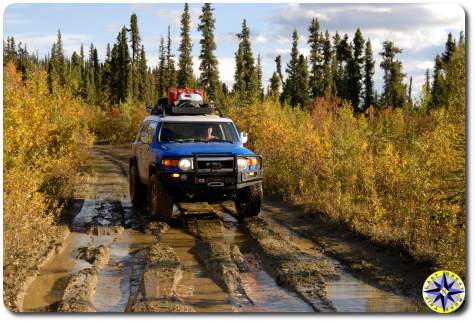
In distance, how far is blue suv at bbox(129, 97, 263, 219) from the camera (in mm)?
10906

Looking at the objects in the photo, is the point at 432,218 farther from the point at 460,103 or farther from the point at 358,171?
the point at 358,171

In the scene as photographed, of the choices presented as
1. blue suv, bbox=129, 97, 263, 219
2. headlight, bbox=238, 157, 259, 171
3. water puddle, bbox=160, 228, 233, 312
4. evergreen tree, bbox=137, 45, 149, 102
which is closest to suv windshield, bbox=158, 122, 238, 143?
blue suv, bbox=129, 97, 263, 219

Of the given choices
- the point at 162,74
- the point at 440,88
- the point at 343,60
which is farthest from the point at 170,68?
the point at 440,88

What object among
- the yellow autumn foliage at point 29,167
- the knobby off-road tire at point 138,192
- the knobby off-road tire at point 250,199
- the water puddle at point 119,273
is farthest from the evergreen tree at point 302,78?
the water puddle at point 119,273

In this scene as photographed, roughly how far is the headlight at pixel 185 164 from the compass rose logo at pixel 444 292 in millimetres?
5248

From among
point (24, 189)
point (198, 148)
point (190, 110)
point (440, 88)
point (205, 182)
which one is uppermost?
point (440, 88)

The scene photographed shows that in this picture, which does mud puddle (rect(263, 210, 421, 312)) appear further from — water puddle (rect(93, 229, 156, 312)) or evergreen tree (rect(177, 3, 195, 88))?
evergreen tree (rect(177, 3, 195, 88))

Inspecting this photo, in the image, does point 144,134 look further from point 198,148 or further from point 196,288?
point 196,288

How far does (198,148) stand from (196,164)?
Answer: 48 cm

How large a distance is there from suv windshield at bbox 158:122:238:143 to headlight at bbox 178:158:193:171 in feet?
3.72

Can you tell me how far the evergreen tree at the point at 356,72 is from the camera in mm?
61438

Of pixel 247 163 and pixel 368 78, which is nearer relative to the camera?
pixel 247 163

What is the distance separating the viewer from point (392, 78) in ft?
202

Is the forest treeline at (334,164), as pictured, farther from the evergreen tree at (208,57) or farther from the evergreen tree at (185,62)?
the evergreen tree at (185,62)
